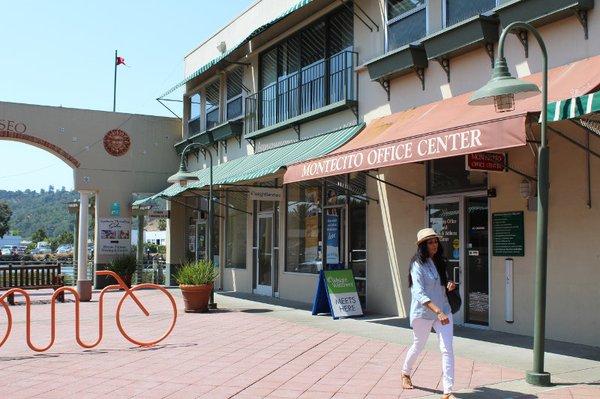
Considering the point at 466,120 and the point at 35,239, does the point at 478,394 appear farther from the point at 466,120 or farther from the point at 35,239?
the point at 35,239

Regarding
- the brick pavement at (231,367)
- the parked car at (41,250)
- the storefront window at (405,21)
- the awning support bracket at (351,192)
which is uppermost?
the storefront window at (405,21)

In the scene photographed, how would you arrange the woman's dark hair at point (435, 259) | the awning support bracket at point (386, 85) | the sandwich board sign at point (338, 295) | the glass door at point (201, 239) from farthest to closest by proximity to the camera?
1. the glass door at point (201, 239)
2. the awning support bracket at point (386, 85)
3. the sandwich board sign at point (338, 295)
4. the woman's dark hair at point (435, 259)

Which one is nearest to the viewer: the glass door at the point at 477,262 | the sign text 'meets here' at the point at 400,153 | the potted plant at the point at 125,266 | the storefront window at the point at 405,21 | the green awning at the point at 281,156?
the sign text 'meets here' at the point at 400,153

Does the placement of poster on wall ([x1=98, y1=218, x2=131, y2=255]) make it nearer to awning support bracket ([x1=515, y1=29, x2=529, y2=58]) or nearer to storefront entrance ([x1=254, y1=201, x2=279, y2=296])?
storefront entrance ([x1=254, y1=201, x2=279, y2=296])

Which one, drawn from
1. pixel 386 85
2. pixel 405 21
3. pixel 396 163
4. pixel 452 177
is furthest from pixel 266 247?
pixel 396 163

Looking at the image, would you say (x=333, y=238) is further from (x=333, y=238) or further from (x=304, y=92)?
(x=304, y=92)

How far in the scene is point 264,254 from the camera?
57.5 ft

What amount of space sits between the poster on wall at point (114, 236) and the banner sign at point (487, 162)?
632 inches

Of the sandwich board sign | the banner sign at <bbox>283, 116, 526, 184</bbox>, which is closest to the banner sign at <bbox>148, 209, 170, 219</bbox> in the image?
the sandwich board sign

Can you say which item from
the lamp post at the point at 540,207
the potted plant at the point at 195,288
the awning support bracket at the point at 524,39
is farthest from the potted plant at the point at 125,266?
the lamp post at the point at 540,207

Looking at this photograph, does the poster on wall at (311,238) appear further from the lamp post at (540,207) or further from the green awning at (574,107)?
the lamp post at (540,207)

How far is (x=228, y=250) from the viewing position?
19844mm

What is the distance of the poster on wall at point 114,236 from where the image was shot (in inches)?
879

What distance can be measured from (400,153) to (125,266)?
48.6ft
